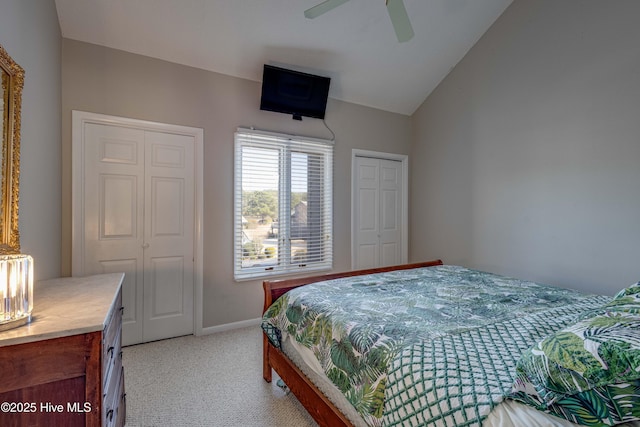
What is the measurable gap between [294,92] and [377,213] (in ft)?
6.40

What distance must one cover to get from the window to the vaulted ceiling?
77cm

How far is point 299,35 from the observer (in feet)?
9.88

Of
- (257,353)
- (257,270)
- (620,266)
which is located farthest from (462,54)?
(257,353)

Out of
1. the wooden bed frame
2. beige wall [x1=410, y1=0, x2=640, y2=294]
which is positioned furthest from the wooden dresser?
beige wall [x1=410, y1=0, x2=640, y2=294]

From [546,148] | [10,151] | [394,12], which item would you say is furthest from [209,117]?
[546,148]

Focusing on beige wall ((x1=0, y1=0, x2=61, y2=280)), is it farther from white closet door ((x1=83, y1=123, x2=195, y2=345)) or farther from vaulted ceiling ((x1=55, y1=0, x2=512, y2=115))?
vaulted ceiling ((x1=55, y1=0, x2=512, y2=115))

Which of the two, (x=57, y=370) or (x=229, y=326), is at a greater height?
(x=57, y=370)

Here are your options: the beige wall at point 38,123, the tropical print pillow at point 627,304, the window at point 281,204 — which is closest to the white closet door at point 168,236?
the window at point 281,204

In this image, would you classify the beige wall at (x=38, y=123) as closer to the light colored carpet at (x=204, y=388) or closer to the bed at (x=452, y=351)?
the light colored carpet at (x=204, y=388)

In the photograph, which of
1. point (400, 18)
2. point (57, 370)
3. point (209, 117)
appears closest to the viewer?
point (57, 370)

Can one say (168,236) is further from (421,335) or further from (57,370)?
(421,335)

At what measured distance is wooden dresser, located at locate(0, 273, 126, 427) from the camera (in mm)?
991

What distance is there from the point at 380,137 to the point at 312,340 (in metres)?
3.29

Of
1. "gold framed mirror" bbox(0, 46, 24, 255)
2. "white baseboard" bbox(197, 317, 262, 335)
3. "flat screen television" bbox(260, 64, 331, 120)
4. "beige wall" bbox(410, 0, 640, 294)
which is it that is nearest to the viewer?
"gold framed mirror" bbox(0, 46, 24, 255)
